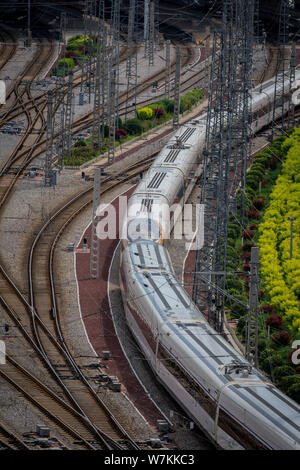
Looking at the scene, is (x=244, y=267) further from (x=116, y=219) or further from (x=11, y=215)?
(x=11, y=215)

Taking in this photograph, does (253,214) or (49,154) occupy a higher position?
(49,154)

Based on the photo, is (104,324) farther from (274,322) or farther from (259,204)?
(259,204)

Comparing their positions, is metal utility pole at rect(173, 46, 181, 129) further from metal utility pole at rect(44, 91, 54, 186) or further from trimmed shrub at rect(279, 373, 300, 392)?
trimmed shrub at rect(279, 373, 300, 392)

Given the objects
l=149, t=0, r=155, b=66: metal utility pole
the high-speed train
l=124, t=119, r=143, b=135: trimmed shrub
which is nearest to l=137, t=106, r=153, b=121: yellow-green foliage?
l=124, t=119, r=143, b=135: trimmed shrub

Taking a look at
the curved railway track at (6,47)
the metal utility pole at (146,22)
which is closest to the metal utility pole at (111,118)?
the curved railway track at (6,47)

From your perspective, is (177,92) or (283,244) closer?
(283,244)

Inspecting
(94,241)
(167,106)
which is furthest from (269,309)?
(167,106)
